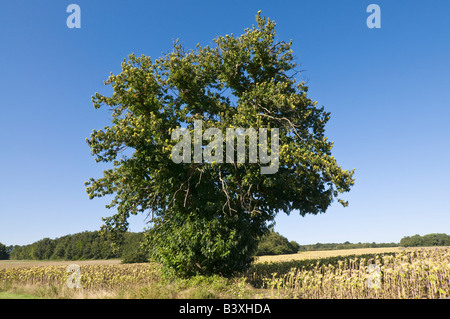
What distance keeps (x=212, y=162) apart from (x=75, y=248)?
7789 cm

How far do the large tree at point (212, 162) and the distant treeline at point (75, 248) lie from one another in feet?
129

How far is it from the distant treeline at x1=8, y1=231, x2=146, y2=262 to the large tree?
39.3 m

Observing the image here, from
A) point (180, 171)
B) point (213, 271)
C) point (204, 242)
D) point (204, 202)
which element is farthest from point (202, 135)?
point (213, 271)

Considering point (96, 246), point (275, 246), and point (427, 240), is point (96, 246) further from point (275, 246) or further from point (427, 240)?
point (427, 240)

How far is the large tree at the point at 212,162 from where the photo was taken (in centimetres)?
1767

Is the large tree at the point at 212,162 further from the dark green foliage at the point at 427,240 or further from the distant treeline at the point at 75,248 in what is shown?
the dark green foliage at the point at 427,240

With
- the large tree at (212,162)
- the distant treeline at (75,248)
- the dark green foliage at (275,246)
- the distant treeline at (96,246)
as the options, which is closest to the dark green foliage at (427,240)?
the distant treeline at (96,246)

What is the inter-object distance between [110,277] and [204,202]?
1062cm

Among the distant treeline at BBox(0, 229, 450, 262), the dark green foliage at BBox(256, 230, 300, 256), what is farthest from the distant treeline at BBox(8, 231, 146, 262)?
the dark green foliage at BBox(256, 230, 300, 256)

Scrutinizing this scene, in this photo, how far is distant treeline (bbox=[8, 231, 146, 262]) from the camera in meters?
69.5
